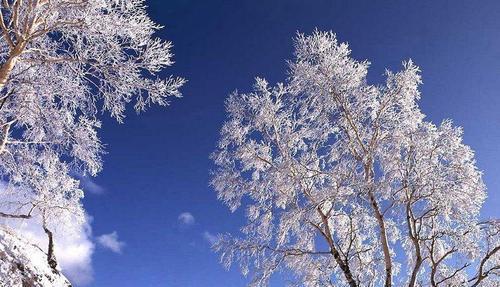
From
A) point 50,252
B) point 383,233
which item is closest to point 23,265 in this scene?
point 50,252

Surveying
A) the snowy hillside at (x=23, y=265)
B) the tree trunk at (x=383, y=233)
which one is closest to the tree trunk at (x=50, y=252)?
the snowy hillside at (x=23, y=265)

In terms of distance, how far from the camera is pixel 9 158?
39.8 ft

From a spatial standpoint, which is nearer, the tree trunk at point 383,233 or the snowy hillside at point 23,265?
the snowy hillside at point 23,265

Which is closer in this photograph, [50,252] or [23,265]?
[23,265]

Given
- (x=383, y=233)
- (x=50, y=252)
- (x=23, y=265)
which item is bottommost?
(x=23, y=265)

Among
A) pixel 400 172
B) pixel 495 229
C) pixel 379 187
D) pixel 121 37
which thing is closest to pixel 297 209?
pixel 379 187

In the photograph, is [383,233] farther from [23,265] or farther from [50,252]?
[50,252]

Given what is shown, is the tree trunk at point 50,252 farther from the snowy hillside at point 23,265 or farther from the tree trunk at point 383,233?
the tree trunk at point 383,233

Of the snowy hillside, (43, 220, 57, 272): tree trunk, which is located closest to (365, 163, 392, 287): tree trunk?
A: the snowy hillside

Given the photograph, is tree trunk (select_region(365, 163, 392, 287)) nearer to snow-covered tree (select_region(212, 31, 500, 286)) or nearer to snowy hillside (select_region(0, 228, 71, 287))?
snow-covered tree (select_region(212, 31, 500, 286))

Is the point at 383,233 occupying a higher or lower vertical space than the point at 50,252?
lower

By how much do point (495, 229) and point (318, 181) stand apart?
15.6 feet

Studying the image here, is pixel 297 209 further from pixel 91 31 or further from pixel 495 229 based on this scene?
pixel 91 31

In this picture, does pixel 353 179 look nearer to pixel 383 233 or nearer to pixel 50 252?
pixel 383 233
